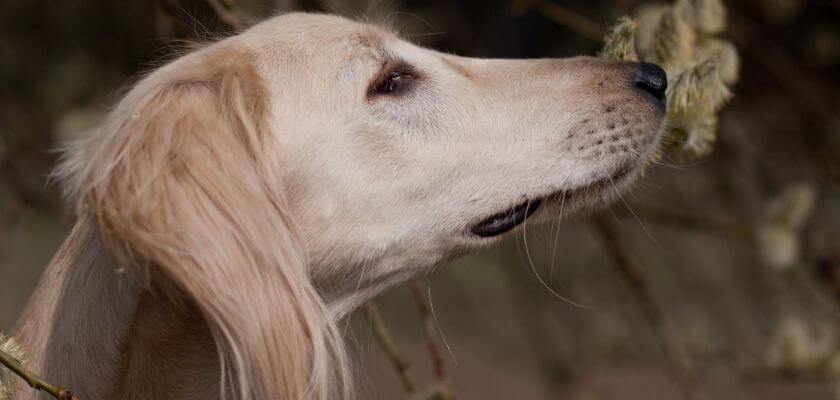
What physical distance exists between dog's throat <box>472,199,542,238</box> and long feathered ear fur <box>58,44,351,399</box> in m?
0.45

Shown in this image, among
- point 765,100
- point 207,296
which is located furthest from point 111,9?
point 765,100

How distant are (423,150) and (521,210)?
0.96ft

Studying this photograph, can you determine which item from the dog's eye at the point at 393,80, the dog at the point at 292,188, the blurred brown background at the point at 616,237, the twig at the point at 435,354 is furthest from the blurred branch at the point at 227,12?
the twig at the point at 435,354

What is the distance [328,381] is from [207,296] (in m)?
0.53

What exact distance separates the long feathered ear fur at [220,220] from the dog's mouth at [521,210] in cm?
46

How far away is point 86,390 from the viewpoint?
2.25 meters

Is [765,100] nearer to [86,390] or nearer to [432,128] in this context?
[432,128]

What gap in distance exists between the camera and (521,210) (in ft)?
8.14

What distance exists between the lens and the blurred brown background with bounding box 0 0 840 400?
4.25m

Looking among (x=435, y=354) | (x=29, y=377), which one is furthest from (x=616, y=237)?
(x=29, y=377)

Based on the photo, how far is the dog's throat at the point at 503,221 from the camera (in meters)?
2.47

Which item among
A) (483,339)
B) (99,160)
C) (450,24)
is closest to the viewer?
(99,160)

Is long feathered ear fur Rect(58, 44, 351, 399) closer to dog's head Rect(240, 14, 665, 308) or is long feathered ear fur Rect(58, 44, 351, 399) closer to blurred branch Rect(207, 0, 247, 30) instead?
dog's head Rect(240, 14, 665, 308)

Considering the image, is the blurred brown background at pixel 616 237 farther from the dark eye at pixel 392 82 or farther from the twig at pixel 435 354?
the dark eye at pixel 392 82
